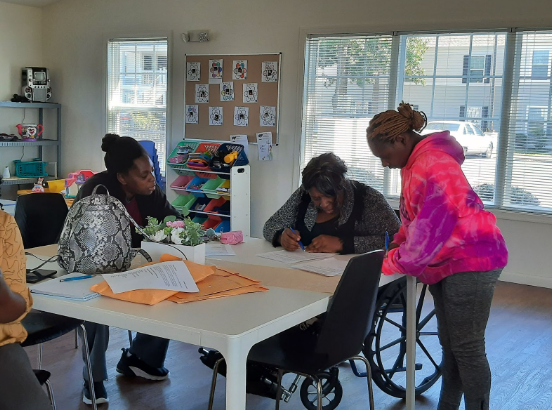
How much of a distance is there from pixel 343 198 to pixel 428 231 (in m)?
0.86

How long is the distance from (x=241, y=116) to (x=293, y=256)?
3.87 meters

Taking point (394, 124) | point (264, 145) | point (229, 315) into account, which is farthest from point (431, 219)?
point (264, 145)

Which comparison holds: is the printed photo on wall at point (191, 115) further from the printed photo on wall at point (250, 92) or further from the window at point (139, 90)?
the printed photo on wall at point (250, 92)

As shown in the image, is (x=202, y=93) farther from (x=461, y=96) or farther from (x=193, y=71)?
(x=461, y=96)

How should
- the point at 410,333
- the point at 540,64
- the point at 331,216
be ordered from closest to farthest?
the point at 410,333 < the point at 331,216 < the point at 540,64

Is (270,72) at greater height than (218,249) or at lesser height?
greater

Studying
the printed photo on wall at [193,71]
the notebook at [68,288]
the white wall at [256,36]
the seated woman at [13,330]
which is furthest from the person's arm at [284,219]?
the printed photo on wall at [193,71]

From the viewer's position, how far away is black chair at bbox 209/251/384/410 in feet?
6.88

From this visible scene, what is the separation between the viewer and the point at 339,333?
7.13 feet

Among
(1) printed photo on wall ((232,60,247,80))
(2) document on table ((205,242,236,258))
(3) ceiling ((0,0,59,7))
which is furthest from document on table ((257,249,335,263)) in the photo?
(3) ceiling ((0,0,59,7))

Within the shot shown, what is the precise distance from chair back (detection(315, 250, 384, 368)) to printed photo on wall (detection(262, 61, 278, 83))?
4.19 meters

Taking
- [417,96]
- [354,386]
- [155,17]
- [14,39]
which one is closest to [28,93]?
[14,39]

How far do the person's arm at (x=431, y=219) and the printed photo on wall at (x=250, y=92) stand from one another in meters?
4.24

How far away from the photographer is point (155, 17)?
6828mm
